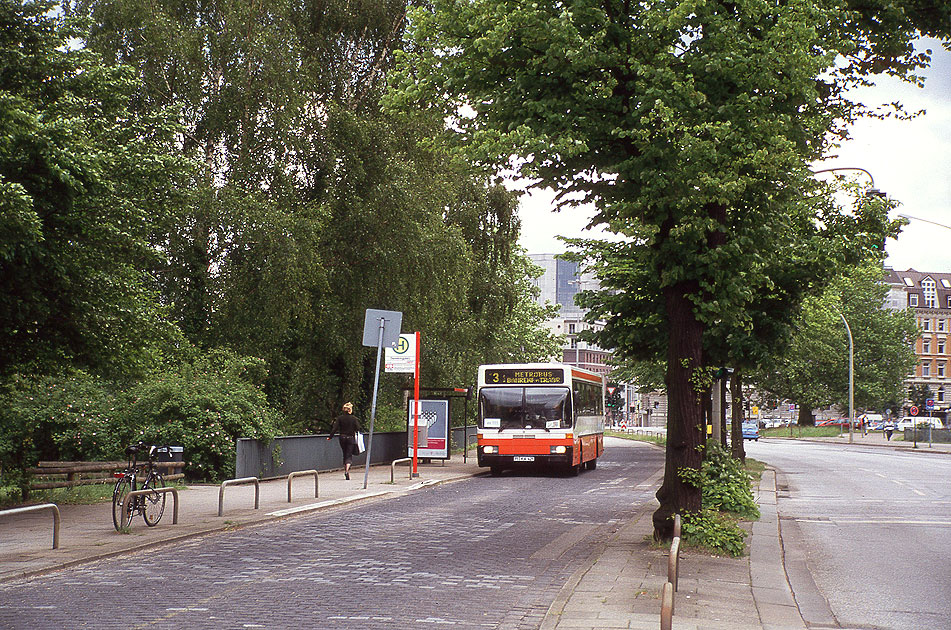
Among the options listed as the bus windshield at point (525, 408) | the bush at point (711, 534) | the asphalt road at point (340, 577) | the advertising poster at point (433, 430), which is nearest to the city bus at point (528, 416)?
the bus windshield at point (525, 408)

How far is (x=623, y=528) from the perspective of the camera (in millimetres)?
14328

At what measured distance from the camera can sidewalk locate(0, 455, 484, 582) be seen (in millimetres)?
11000

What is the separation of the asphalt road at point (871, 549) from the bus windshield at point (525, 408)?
5.93 m

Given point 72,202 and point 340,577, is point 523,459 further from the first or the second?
point 340,577

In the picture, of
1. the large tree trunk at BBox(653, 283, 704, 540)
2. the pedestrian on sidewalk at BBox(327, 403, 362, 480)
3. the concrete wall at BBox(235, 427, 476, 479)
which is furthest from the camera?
the pedestrian on sidewalk at BBox(327, 403, 362, 480)

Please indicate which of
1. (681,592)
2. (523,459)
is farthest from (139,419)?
(681,592)

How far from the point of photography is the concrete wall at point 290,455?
22.3m

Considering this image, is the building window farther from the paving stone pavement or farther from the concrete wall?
the paving stone pavement

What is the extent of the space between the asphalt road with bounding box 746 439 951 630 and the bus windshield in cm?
593

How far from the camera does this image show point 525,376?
27.5 metres

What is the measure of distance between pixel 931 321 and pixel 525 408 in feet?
390

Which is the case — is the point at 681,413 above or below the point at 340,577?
above

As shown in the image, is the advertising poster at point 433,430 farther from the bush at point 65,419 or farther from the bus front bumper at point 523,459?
the bush at point 65,419

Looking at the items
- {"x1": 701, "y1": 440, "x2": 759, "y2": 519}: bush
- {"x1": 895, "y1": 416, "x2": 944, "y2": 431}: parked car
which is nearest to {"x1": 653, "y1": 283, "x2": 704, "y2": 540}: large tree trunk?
{"x1": 701, "y1": 440, "x2": 759, "y2": 519}: bush
